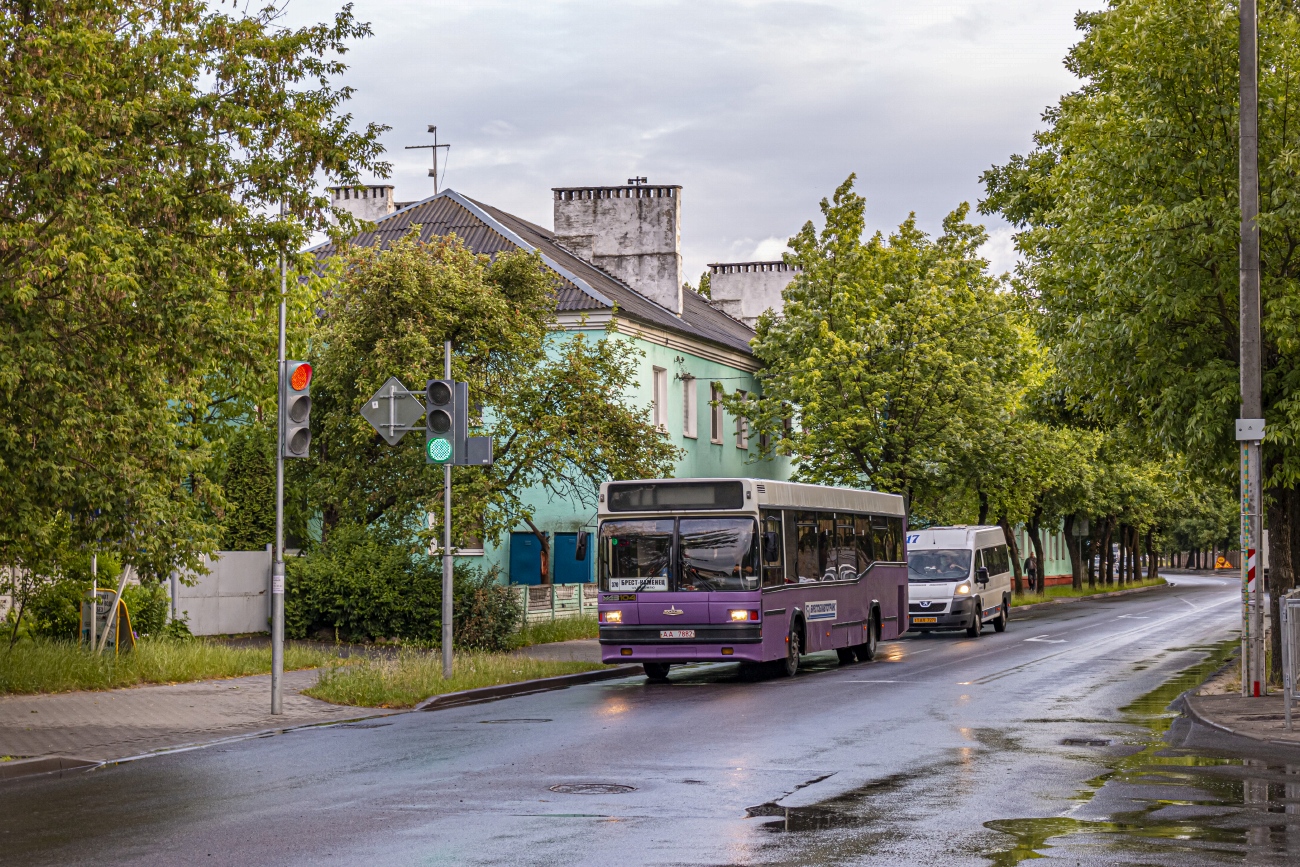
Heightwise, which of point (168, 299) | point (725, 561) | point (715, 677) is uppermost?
point (168, 299)

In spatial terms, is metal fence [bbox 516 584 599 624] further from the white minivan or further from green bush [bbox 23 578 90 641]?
green bush [bbox 23 578 90 641]

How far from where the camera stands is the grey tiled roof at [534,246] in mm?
40594

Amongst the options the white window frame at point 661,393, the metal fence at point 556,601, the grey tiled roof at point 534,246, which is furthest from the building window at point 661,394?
the metal fence at point 556,601

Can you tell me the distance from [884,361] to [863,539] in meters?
18.0

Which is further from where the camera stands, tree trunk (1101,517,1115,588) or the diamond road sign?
tree trunk (1101,517,1115,588)

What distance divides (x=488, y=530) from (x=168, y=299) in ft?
44.3

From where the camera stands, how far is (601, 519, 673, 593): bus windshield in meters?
21.3

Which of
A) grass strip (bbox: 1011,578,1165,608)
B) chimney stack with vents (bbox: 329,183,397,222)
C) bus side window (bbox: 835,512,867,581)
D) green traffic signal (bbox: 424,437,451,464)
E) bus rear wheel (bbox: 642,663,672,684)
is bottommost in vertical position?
grass strip (bbox: 1011,578,1165,608)

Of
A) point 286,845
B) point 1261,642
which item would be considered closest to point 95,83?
point 286,845

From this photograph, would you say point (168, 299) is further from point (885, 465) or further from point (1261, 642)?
point (885, 465)

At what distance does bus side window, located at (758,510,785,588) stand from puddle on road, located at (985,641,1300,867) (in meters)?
8.34

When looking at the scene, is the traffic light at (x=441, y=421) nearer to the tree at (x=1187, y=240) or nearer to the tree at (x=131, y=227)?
the tree at (x=131, y=227)

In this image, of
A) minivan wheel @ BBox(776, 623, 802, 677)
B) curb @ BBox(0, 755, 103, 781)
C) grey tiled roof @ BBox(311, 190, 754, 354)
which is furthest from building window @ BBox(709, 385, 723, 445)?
curb @ BBox(0, 755, 103, 781)

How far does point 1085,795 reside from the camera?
34.8ft
